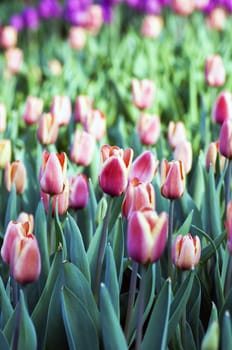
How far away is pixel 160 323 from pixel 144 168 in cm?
37

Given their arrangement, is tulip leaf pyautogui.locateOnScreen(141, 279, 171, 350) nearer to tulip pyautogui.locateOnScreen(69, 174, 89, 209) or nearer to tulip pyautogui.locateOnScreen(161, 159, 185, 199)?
tulip pyautogui.locateOnScreen(161, 159, 185, 199)

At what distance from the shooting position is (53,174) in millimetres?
1436

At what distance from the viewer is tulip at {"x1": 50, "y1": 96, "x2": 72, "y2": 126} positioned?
223 centimetres

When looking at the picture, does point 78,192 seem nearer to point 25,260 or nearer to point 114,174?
point 114,174

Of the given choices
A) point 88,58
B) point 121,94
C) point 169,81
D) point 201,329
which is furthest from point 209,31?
point 201,329

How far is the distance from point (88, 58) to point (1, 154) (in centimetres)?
220

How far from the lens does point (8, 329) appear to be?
1317 mm

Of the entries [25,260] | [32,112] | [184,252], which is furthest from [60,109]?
[25,260]

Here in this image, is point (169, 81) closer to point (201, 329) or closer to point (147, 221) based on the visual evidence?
point (201, 329)

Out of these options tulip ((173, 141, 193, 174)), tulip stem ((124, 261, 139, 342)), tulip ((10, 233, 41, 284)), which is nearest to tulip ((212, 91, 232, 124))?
tulip ((173, 141, 193, 174))

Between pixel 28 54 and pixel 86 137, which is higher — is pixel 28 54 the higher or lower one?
the higher one

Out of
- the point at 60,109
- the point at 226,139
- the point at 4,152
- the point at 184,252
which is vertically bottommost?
the point at 184,252

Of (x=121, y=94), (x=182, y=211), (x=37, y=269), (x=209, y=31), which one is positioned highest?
(x=209, y=31)

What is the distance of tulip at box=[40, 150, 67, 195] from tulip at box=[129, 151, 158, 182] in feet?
0.50
